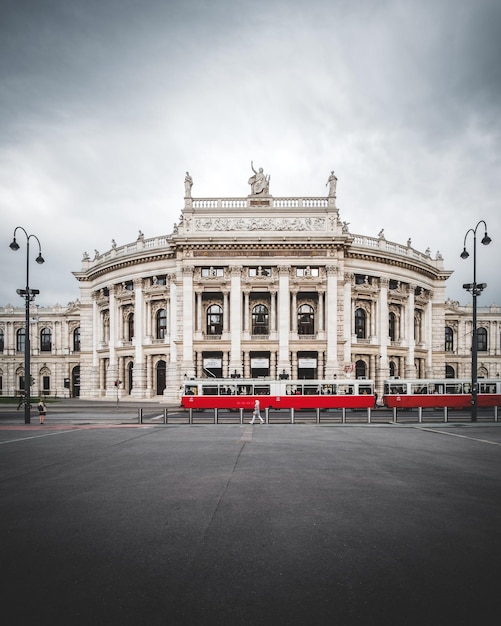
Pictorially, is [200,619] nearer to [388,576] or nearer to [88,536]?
[388,576]

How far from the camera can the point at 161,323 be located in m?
46.0

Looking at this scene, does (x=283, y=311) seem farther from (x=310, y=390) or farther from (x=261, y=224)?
(x=310, y=390)

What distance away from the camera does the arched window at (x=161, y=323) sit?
1802 inches

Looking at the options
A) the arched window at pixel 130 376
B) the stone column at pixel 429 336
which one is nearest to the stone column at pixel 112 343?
the arched window at pixel 130 376

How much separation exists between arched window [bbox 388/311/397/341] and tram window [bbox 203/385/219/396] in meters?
25.7

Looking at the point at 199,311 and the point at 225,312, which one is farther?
the point at 199,311

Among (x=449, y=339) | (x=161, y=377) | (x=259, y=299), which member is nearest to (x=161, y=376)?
(x=161, y=377)

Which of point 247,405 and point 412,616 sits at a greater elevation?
point 412,616

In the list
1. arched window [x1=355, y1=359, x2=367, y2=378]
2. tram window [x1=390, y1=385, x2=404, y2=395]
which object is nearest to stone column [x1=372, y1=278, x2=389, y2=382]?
arched window [x1=355, y1=359, x2=367, y2=378]

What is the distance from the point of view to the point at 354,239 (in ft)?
146

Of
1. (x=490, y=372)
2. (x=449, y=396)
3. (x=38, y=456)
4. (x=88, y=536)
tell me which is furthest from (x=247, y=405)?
(x=490, y=372)

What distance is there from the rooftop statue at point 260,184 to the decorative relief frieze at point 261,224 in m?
3.99

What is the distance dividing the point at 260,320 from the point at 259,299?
2353 mm

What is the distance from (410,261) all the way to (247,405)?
2868cm
